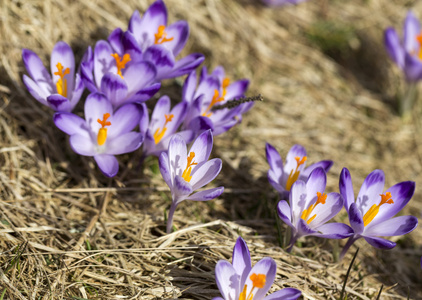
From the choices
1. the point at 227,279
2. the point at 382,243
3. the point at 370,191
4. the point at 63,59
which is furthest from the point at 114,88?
the point at 382,243

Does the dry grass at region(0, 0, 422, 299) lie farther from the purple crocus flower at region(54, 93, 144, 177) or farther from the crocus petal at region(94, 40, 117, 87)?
the crocus petal at region(94, 40, 117, 87)

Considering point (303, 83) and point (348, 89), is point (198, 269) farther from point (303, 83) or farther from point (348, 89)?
point (348, 89)

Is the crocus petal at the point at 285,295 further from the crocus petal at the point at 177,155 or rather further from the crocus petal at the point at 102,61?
the crocus petal at the point at 102,61

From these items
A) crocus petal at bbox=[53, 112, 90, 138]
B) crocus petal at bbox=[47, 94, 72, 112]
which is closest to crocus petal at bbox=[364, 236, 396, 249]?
crocus petal at bbox=[53, 112, 90, 138]

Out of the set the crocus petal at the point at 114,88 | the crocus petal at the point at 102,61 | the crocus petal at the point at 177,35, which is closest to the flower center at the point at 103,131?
the crocus petal at the point at 114,88

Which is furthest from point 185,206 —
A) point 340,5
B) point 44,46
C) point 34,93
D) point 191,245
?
point 340,5
